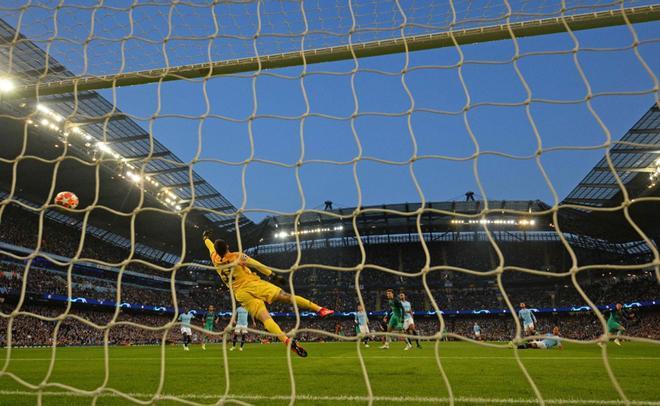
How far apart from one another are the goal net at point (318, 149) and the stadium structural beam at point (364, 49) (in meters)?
0.01

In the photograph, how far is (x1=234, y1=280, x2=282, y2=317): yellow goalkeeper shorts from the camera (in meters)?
5.68

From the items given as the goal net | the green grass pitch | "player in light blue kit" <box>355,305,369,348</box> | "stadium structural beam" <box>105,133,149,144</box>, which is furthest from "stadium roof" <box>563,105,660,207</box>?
"stadium structural beam" <box>105,133,149,144</box>

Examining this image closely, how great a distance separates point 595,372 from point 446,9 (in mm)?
4579

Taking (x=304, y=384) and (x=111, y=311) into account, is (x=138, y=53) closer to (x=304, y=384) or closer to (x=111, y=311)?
(x=304, y=384)

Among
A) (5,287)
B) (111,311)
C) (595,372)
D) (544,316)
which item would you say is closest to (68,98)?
(5,287)

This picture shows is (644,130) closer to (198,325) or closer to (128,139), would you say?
(128,139)

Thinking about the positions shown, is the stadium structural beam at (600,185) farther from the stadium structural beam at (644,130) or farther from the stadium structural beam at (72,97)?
the stadium structural beam at (72,97)

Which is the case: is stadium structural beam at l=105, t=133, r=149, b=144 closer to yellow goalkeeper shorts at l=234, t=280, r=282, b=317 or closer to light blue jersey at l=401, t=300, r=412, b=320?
light blue jersey at l=401, t=300, r=412, b=320

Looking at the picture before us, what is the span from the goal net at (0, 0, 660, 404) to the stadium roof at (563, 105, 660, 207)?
19 centimetres

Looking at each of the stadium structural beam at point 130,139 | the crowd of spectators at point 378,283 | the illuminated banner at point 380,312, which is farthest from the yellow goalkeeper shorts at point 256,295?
the crowd of spectators at point 378,283

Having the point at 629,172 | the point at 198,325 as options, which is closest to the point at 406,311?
the point at 629,172

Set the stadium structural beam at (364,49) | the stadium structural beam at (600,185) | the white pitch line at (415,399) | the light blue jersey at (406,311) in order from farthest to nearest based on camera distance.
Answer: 1. the stadium structural beam at (600,185)
2. the light blue jersey at (406,311)
3. the white pitch line at (415,399)
4. the stadium structural beam at (364,49)

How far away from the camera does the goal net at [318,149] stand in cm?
308

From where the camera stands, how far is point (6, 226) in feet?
97.6
